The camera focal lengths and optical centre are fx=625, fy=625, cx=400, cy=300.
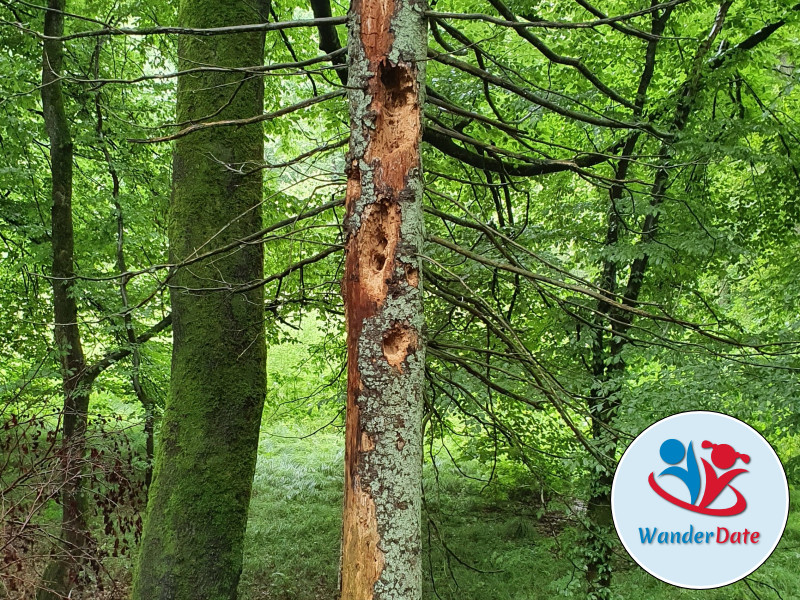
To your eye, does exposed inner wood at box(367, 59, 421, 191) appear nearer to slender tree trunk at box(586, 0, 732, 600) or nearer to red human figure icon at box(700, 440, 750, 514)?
red human figure icon at box(700, 440, 750, 514)

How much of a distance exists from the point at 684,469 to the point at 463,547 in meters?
5.23

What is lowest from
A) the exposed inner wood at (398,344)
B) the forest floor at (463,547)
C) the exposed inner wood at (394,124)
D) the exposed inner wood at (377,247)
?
the forest floor at (463,547)

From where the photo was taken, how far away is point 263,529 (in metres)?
8.73

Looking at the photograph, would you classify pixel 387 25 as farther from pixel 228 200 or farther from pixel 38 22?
pixel 38 22

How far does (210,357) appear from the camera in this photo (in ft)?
12.3

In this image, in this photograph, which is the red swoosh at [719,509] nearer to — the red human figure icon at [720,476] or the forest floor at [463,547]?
the red human figure icon at [720,476]

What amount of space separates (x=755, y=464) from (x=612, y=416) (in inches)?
60.4

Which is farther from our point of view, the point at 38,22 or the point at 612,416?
the point at 38,22

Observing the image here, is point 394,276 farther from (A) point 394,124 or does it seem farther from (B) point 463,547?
(B) point 463,547

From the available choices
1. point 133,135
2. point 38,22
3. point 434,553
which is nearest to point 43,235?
point 133,135

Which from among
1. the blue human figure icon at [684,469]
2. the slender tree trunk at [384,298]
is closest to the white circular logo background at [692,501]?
the blue human figure icon at [684,469]

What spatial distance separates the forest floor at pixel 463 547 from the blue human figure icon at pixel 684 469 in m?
1.51

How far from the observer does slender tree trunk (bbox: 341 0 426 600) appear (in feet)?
6.76

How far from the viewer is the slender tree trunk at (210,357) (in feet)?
11.7
